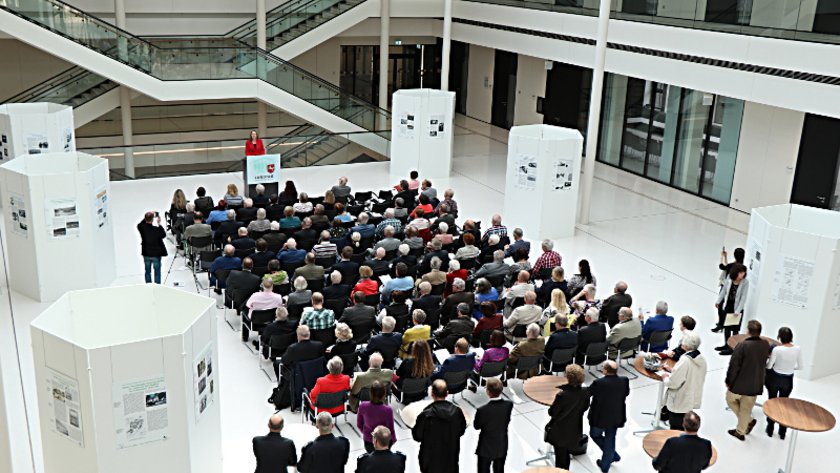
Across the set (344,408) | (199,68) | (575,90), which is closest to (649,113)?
(575,90)

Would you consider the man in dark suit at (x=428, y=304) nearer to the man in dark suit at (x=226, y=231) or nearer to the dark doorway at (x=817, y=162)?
the man in dark suit at (x=226, y=231)

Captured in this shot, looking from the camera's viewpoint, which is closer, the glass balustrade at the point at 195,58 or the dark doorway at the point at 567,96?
the glass balustrade at the point at 195,58


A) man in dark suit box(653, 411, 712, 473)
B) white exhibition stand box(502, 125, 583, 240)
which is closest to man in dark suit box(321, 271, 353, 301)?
man in dark suit box(653, 411, 712, 473)

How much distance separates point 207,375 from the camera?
25.7 feet

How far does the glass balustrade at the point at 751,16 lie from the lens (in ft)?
48.6

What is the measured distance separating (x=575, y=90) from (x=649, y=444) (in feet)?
59.0

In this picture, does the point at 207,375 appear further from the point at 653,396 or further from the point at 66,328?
the point at 653,396

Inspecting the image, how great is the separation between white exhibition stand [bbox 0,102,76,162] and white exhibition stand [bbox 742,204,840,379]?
13348mm

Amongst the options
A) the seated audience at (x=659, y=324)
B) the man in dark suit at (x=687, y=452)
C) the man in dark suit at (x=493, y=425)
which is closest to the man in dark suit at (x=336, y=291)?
the man in dark suit at (x=493, y=425)

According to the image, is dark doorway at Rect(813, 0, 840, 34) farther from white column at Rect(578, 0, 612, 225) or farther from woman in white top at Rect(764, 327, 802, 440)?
woman in white top at Rect(764, 327, 802, 440)

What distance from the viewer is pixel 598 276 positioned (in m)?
14.7

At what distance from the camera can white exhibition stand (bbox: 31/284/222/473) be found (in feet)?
22.9

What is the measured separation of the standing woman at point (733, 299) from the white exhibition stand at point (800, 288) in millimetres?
90

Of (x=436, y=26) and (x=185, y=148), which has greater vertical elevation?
(x=436, y=26)
